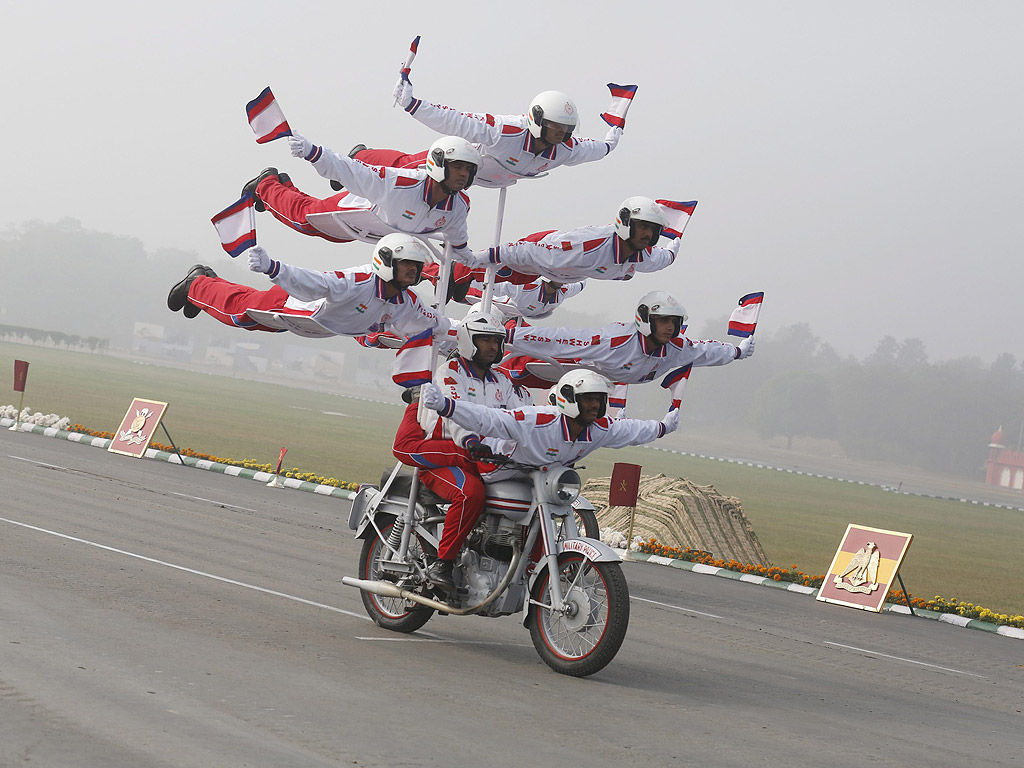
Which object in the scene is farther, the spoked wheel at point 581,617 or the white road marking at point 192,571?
the white road marking at point 192,571

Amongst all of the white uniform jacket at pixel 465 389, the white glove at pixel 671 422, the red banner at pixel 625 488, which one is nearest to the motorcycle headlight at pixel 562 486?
the white uniform jacket at pixel 465 389

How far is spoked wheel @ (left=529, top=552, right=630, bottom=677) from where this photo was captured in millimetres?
8008

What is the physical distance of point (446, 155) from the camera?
11.1 meters

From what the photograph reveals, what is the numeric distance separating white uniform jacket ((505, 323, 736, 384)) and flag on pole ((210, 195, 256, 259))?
10.0 feet

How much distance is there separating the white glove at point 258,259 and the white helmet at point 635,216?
3.87m

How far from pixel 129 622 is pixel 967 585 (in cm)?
1941

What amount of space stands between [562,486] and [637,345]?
11.8 ft

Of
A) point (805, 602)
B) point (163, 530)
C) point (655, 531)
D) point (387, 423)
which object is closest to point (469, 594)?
point (163, 530)

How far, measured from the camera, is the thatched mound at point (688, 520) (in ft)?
67.0

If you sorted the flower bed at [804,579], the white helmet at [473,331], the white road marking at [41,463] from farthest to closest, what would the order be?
the white road marking at [41,463], the flower bed at [804,579], the white helmet at [473,331]

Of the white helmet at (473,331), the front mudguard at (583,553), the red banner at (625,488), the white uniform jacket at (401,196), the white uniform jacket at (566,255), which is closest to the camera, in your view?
the front mudguard at (583,553)

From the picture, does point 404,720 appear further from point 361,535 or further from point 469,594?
point 361,535

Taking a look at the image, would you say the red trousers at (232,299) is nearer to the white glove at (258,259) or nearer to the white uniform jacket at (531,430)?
the white glove at (258,259)

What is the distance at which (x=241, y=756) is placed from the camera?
5289 millimetres
